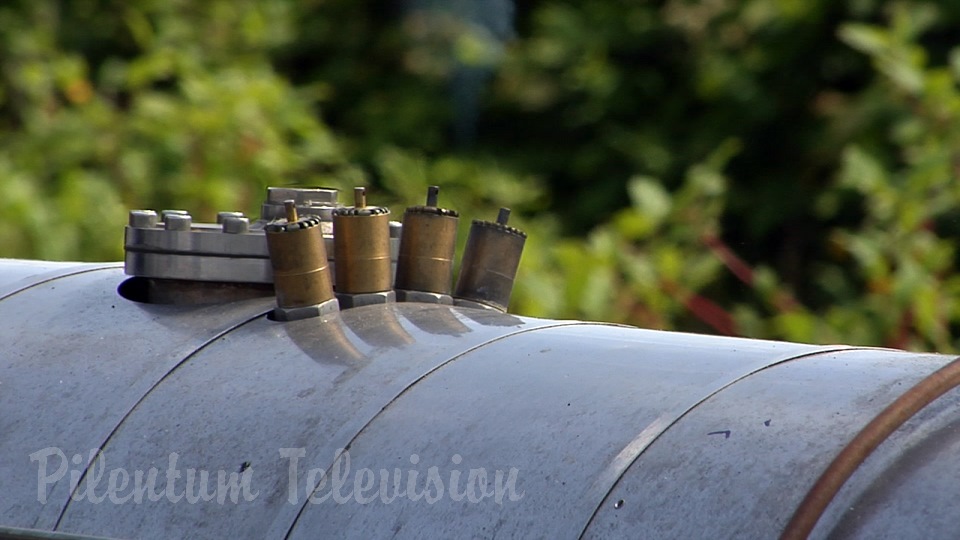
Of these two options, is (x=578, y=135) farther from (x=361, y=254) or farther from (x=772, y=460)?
(x=772, y=460)

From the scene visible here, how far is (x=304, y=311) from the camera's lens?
6.18 ft

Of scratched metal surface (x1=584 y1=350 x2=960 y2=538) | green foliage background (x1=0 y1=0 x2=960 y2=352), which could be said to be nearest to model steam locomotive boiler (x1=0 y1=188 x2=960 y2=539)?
scratched metal surface (x1=584 y1=350 x2=960 y2=538)

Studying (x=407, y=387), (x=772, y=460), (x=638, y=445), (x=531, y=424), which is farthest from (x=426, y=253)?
(x=772, y=460)

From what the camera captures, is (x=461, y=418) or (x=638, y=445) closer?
(x=638, y=445)

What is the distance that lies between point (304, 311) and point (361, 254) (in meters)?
0.12

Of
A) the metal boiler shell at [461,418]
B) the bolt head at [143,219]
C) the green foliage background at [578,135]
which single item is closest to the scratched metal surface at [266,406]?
the metal boiler shell at [461,418]

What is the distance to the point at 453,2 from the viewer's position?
636 cm

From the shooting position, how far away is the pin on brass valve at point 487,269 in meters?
2.06

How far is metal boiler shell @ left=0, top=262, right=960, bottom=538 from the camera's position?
54.3 inches

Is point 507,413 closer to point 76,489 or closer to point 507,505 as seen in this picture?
point 507,505

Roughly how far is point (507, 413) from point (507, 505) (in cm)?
16

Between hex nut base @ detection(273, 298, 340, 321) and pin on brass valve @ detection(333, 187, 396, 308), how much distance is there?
49 millimetres

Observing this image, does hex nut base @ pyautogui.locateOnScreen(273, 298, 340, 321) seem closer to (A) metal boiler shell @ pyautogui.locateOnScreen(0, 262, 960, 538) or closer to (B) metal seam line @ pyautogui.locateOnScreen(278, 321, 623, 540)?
(A) metal boiler shell @ pyautogui.locateOnScreen(0, 262, 960, 538)

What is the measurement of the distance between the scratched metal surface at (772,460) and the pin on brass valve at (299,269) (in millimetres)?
605
